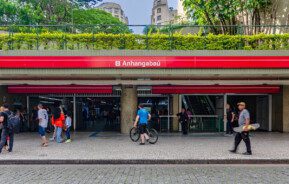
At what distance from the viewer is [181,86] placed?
18.3 m

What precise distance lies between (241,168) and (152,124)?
35.6 ft

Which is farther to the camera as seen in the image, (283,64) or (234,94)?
(234,94)

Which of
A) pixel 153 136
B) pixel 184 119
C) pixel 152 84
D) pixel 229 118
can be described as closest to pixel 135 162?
pixel 153 136

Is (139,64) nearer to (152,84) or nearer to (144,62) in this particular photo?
Answer: (144,62)

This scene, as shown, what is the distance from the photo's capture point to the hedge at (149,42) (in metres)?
15.5

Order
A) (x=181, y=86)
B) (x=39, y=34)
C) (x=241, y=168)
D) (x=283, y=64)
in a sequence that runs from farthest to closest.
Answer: (x=181, y=86) → (x=39, y=34) → (x=283, y=64) → (x=241, y=168)

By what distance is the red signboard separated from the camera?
45.9ft

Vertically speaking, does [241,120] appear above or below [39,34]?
below

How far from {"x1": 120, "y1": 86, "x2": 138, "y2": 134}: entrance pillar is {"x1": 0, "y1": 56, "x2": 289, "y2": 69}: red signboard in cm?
326

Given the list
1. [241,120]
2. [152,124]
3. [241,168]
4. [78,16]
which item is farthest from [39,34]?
[78,16]

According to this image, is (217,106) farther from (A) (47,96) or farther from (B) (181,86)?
(A) (47,96)

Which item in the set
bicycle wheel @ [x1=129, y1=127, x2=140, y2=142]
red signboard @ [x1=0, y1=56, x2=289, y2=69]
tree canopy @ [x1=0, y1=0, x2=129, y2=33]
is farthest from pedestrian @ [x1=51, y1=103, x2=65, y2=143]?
tree canopy @ [x1=0, y1=0, x2=129, y2=33]

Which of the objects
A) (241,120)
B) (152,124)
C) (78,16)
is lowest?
(152,124)

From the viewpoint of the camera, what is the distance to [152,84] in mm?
17906
